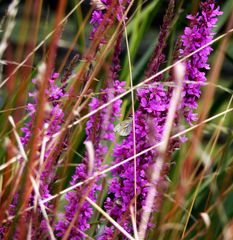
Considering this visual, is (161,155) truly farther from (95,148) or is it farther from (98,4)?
(98,4)

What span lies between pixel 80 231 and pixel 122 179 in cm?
15

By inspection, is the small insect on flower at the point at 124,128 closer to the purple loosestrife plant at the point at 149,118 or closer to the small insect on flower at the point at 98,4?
the purple loosestrife plant at the point at 149,118

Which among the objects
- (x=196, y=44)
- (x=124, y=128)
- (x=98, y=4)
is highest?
(x=98, y=4)

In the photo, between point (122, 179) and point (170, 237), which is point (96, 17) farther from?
point (170, 237)

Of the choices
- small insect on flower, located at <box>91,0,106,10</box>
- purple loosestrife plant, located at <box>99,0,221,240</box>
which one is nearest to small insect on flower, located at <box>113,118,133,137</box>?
purple loosestrife plant, located at <box>99,0,221,240</box>

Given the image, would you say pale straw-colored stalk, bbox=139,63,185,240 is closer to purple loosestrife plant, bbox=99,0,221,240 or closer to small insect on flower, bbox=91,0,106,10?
purple loosestrife plant, bbox=99,0,221,240

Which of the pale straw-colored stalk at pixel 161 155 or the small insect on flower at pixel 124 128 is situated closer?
the pale straw-colored stalk at pixel 161 155

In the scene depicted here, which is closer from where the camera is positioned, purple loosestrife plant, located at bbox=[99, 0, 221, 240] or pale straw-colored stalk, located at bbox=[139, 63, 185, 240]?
pale straw-colored stalk, located at bbox=[139, 63, 185, 240]

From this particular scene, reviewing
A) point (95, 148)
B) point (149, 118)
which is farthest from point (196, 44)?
point (95, 148)

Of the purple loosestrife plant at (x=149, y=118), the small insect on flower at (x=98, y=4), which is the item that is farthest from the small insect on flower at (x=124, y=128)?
the small insect on flower at (x=98, y=4)

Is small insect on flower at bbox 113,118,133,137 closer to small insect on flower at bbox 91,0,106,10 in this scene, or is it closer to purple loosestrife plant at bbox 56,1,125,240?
purple loosestrife plant at bbox 56,1,125,240

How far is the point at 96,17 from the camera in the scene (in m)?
1.30

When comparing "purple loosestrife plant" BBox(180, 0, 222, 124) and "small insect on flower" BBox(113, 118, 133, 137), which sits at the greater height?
"purple loosestrife plant" BBox(180, 0, 222, 124)

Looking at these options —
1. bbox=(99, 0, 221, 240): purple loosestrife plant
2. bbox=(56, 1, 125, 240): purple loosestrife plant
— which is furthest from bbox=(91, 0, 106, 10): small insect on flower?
bbox=(99, 0, 221, 240): purple loosestrife plant
